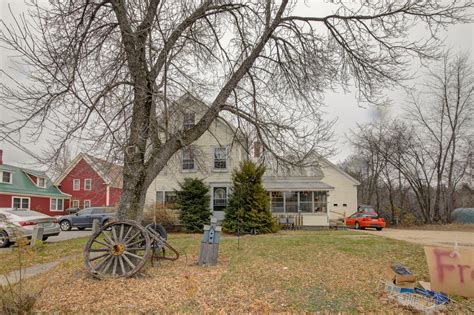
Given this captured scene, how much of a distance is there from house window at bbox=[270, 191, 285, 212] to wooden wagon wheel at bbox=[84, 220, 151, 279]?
16011 millimetres

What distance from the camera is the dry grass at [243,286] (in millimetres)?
5503

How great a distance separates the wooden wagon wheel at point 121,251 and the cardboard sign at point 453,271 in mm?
5244

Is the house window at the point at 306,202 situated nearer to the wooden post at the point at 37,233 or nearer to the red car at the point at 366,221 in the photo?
the red car at the point at 366,221

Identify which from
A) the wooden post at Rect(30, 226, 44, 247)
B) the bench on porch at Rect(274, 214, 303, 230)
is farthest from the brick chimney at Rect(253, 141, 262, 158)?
the bench on porch at Rect(274, 214, 303, 230)

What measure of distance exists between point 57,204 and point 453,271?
38.6m

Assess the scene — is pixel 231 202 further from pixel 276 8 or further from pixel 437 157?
pixel 437 157

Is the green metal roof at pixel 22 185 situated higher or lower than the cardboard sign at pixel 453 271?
higher

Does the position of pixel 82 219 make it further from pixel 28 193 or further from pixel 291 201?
pixel 291 201

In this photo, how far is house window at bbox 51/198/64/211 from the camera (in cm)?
3681

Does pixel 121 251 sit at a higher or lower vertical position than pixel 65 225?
higher

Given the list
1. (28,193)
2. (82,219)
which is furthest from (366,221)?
(28,193)

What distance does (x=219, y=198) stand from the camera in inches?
910

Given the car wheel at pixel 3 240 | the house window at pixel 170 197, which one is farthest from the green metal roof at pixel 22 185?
the car wheel at pixel 3 240

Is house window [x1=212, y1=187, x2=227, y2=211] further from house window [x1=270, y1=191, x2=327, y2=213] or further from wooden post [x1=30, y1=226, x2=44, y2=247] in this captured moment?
wooden post [x1=30, y1=226, x2=44, y2=247]
